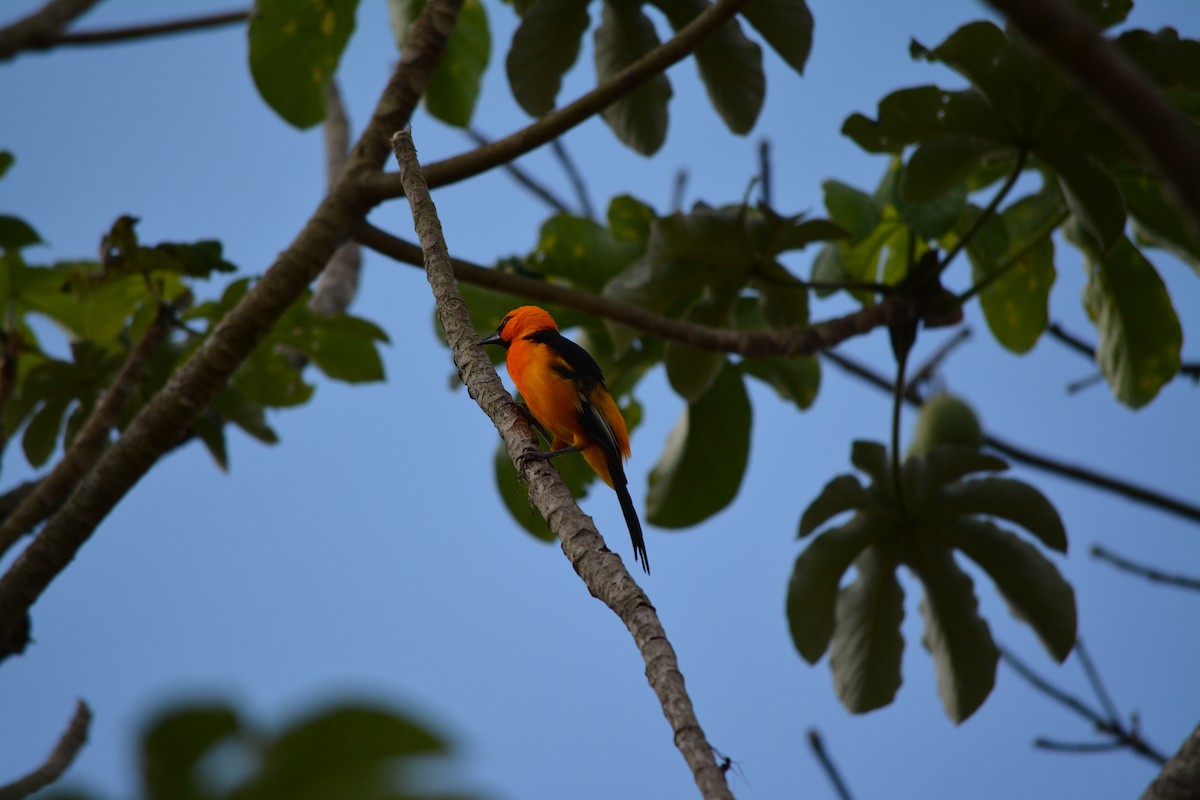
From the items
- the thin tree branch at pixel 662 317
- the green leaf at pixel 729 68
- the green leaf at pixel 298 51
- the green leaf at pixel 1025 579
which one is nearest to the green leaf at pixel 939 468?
the green leaf at pixel 1025 579

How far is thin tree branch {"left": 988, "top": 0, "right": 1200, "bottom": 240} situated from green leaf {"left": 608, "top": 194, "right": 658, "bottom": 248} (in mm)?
4431

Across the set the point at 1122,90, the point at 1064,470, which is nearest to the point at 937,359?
the point at 1064,470

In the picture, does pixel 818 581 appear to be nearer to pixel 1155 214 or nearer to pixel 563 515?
pixel 1155 214

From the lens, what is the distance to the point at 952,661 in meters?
4.80

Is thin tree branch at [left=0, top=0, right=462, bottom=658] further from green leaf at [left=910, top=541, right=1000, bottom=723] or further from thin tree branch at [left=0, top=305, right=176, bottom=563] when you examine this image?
green leaf at [left=910, top=541, right=1000, bottom=723]

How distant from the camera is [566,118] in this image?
3822 millimetres

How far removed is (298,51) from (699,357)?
226cm

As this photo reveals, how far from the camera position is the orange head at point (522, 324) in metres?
4.10

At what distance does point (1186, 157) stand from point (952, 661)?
421cm

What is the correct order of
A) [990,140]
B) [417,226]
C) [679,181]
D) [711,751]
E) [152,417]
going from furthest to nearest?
[679,181]
[990,140]
[152,417]
[417,226]
[711,751]

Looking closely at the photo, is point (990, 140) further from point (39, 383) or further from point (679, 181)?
point (39, 383)

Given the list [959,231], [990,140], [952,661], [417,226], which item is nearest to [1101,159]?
[990,140]

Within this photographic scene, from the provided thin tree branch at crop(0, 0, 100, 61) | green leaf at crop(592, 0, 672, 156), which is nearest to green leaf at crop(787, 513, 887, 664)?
green leaf at crop(592, 0, 672, 156)

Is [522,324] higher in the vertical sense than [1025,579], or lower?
higher
